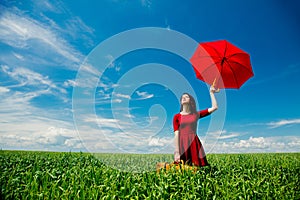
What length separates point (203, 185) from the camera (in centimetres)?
593

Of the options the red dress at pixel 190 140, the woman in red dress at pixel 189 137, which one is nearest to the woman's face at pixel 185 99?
the woman in red dress at pixel 189 137

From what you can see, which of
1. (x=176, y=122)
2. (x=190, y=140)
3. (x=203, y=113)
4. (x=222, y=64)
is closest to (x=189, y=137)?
(x=190, y=140)

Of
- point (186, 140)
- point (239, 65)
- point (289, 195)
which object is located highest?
point (239, 65)

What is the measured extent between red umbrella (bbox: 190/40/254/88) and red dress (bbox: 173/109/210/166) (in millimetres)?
1198

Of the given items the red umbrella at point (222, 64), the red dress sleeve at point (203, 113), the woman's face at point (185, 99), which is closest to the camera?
the red umbrella at point (222, 64)

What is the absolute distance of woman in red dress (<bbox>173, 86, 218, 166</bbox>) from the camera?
27.1 ft

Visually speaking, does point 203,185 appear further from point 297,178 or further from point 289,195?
point 297,178

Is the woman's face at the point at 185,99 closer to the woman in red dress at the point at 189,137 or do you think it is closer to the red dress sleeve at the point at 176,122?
the woman in red dress at the point at 189,137

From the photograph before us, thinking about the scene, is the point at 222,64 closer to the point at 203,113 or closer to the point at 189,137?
the point at 203,113

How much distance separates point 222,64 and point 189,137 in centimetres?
250

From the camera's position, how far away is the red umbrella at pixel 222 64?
8195mm

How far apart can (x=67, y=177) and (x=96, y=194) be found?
6.43ft

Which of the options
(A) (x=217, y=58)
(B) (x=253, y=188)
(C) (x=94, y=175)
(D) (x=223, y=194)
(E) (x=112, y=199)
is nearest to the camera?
(E) (x=112, y=199)

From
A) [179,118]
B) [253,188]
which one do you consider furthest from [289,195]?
[179,118]
